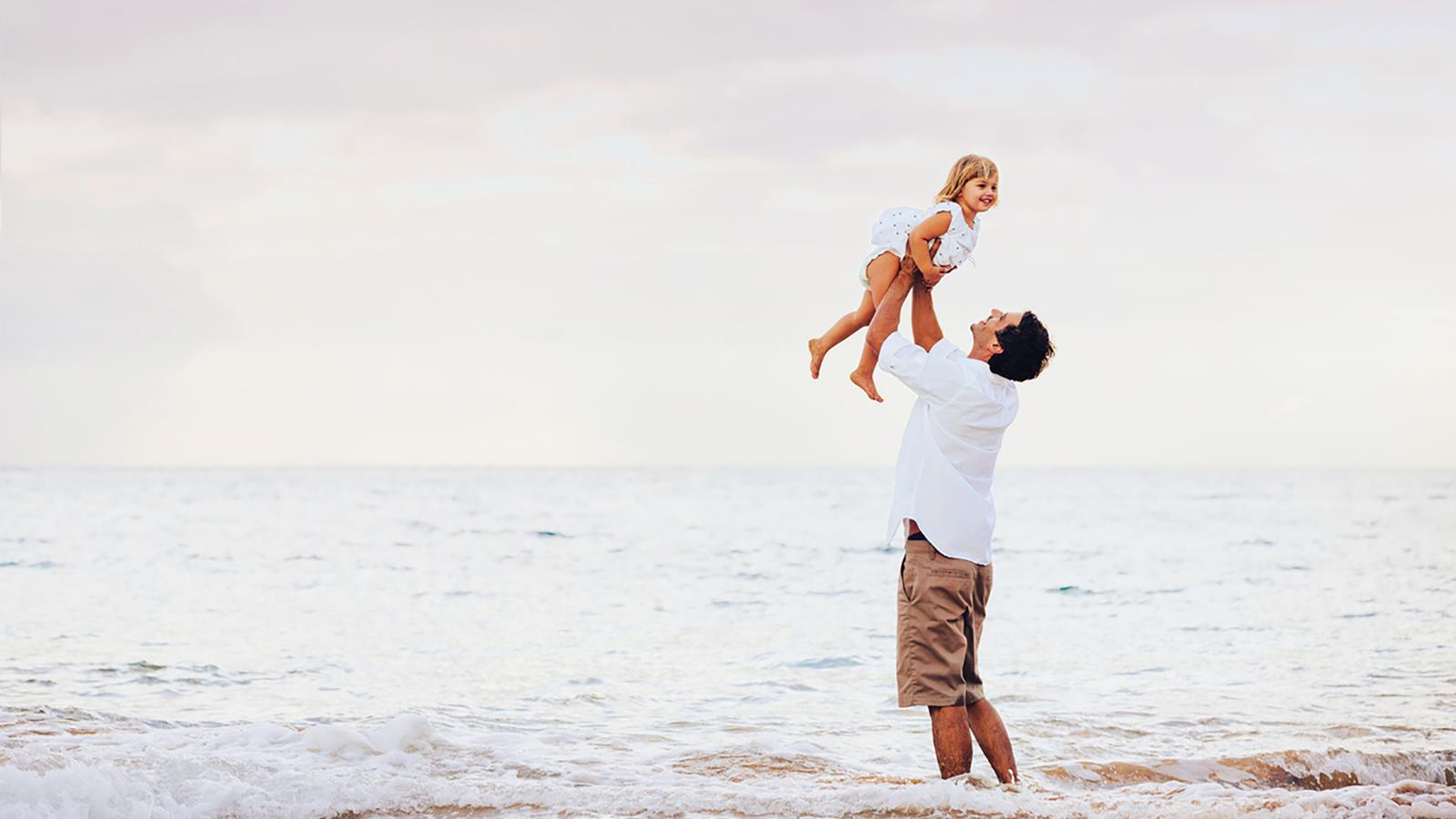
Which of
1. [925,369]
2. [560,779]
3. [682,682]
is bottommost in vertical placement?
[682,682]

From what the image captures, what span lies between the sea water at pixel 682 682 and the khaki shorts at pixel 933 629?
370 mm

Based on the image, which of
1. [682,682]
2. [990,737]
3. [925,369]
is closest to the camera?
[925,369]

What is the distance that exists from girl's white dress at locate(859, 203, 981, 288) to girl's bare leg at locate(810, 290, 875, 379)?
112mm

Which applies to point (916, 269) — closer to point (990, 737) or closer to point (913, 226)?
point (913, 226)

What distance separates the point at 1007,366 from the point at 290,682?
581 cm

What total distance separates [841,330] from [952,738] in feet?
5.05

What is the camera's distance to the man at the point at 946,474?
4250 mm

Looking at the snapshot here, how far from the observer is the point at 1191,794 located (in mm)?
4539

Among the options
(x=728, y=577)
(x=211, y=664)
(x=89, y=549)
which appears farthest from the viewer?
(x=89, y=549)

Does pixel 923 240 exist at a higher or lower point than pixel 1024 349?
higher

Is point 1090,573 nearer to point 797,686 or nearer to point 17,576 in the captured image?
point 797,686

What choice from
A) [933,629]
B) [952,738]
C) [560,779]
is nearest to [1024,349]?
[933,629]

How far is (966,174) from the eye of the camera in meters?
4.57

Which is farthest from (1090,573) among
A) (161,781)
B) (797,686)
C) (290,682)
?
(161,781)
